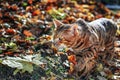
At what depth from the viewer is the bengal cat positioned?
463cm

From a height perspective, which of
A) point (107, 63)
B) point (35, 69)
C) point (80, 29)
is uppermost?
point (80, 29)

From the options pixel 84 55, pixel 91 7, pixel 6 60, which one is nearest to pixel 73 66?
pixel 84 55

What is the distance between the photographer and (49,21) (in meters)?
7.16

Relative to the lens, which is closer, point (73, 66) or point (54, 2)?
point (73, 66)

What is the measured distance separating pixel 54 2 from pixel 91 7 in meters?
1.11

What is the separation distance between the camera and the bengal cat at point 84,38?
463 centimetres

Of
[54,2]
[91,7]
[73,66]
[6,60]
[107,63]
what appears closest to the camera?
[6,60]

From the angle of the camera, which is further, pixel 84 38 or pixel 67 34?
pixel 84 38

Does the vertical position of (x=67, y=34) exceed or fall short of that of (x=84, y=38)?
it exceeds it

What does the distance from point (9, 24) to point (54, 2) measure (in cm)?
225

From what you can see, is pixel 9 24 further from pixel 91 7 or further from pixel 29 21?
pixel 91 7

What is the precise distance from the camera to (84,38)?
4746 mm

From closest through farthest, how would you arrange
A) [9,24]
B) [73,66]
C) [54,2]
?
[73,66]
[9,24]
[54,2]

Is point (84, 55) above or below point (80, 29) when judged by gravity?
below
